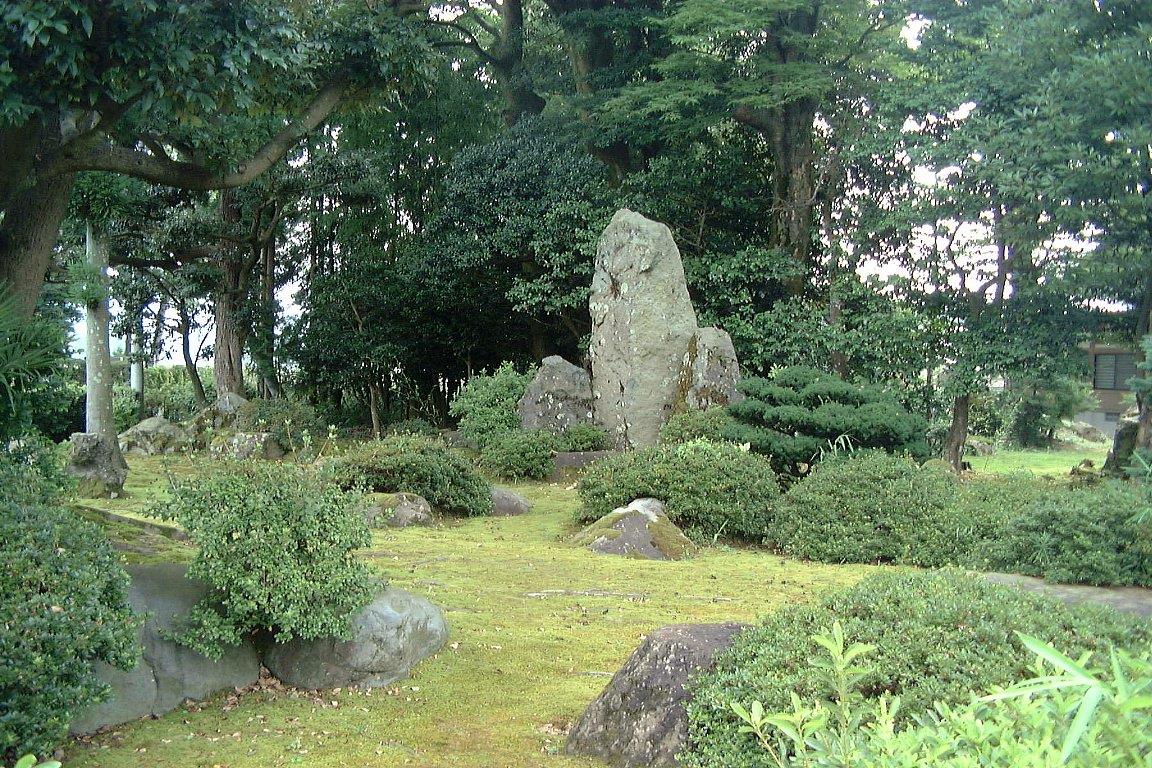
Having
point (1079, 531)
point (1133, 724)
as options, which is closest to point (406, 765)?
point (1133, 724)

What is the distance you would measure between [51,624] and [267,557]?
1199mm

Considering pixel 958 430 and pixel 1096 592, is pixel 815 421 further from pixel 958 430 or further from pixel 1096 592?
pixel 958 430

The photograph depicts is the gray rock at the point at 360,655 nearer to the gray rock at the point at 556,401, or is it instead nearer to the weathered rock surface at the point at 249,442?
the gray rock at the point at 556,401

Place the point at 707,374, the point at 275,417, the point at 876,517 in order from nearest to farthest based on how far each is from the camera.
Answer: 1. the point at 876,517
2. the point at 707,374
3. the point at 275,417

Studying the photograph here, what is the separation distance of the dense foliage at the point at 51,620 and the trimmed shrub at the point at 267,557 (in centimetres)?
55

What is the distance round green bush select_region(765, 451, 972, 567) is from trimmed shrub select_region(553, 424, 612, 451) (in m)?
5.82

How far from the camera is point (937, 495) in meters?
8.84

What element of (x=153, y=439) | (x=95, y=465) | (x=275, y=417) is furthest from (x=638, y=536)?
(x=153, y=439)

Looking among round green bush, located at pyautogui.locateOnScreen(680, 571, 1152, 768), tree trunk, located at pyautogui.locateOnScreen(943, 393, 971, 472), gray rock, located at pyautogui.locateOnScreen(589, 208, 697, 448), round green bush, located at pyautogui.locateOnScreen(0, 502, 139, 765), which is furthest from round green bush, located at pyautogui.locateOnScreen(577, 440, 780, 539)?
round green bush, located at pyautogui.locateOnScreen(0, 502, 139, 765)

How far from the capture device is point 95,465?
11.5 meters

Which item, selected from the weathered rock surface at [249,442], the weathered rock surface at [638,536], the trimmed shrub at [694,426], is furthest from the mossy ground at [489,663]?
the weathered rock surface at [249,442]

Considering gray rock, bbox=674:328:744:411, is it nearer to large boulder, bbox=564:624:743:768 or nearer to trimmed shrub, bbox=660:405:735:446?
trimmed shrub, bbox=660:405:735:446

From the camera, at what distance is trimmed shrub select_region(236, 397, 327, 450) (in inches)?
708

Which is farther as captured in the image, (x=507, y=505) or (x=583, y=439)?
(x=583, y=439)
